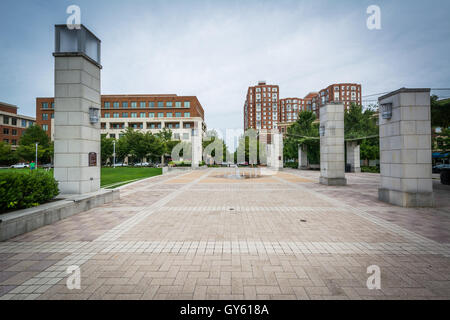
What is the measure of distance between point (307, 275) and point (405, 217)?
5.72m

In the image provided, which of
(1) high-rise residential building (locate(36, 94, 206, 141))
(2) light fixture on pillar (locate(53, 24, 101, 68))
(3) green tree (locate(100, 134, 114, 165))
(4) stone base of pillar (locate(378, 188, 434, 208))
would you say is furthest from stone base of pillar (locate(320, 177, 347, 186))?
(1) high-rise residential building (locate(36, 94, 206, 141))

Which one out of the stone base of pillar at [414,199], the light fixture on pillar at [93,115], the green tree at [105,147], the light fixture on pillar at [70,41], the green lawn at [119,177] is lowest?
the green lawn at [119,177]

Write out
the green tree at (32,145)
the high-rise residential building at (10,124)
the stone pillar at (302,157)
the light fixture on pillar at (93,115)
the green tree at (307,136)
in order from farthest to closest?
the high-rise residential building at (10,124) < the green tree at (32,145) < the stone pillar at (302,157) < the green tree at (307,136) < the light fixture on pillar at (93,115)

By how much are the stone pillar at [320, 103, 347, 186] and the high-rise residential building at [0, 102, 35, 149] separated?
2849 inches

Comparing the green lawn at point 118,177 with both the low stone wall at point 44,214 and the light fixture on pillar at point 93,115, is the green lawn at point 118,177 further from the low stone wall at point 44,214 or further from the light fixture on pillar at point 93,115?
the light fixture on pillar at point 93,115

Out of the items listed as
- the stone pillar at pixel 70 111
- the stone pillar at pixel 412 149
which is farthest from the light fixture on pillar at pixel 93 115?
the stone pillar at pixel 412 149

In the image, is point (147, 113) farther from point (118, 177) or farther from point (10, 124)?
point (118, 177)

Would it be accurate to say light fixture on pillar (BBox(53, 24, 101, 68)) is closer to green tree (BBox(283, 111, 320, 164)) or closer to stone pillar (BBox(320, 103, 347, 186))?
stone pillar (BBox(320, 103, 347, 186))

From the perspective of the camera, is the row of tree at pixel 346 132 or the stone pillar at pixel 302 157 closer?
the row of tree at pixel 346 132

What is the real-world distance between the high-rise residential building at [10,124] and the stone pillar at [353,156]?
2947 inches

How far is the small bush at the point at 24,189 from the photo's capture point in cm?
566

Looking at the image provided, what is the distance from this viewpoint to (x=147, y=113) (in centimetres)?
6712

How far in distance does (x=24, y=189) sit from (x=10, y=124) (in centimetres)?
7576

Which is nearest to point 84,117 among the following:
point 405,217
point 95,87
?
point 95,87
